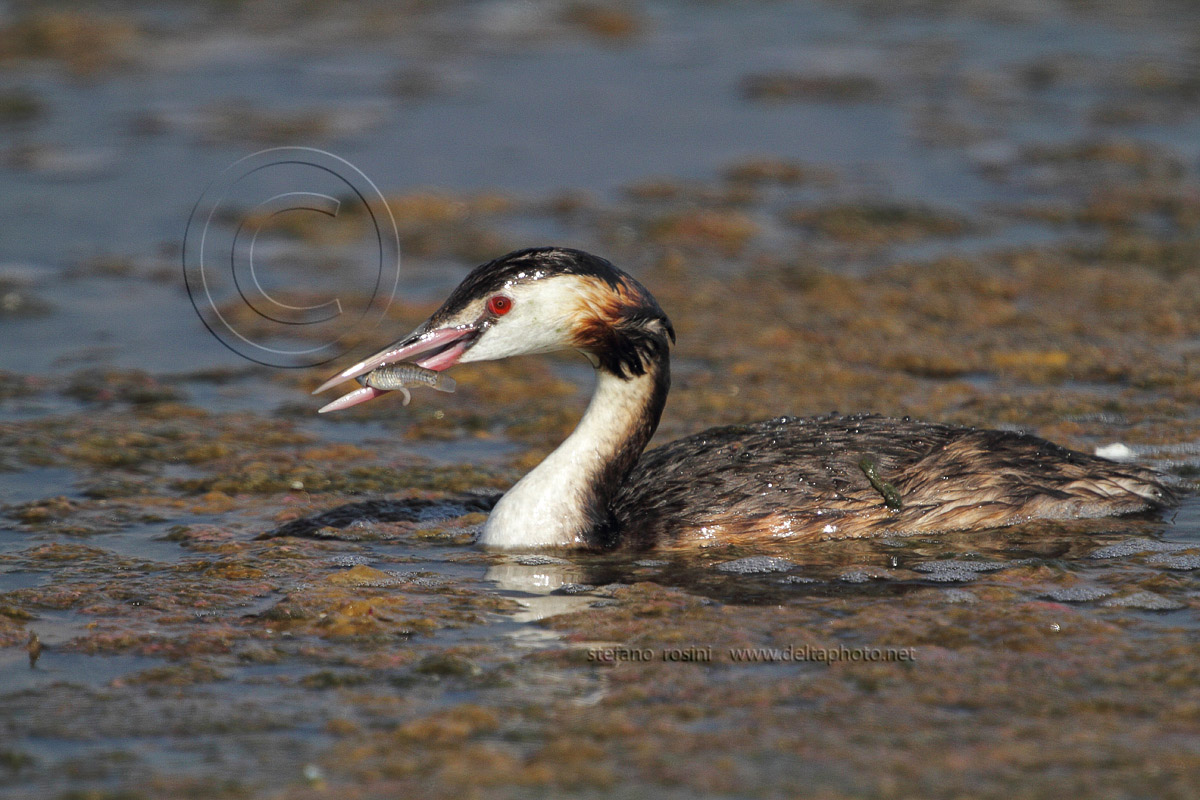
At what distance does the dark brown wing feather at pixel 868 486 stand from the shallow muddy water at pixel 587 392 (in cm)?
13

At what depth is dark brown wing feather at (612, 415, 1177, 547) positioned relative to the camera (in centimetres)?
648

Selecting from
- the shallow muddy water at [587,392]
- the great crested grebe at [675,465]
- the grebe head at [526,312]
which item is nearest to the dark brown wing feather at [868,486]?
the great crested grebe at [675,465]

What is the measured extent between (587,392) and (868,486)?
2.86m

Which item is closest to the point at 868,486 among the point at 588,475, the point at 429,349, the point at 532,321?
the point at 588,475

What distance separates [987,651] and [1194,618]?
0.84m

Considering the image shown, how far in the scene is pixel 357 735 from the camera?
4742 millimetres

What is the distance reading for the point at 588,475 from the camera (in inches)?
261

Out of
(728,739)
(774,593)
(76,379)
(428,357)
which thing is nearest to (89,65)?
(76,379)

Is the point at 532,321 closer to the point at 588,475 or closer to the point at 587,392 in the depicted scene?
the point at 588,475

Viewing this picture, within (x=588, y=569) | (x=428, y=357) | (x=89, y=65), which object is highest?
(x=89, y=65)

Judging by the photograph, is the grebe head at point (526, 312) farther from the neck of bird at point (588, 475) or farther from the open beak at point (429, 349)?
the neck of bird at point (588, 475)

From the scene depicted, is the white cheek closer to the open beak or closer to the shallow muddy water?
the open beak

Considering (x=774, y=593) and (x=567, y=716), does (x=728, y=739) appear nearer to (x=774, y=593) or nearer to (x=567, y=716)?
(x=567, y=716)

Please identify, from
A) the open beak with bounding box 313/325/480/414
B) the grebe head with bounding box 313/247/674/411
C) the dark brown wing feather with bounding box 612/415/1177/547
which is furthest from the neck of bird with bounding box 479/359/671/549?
the open beak with bounding box 313/325/480/414
